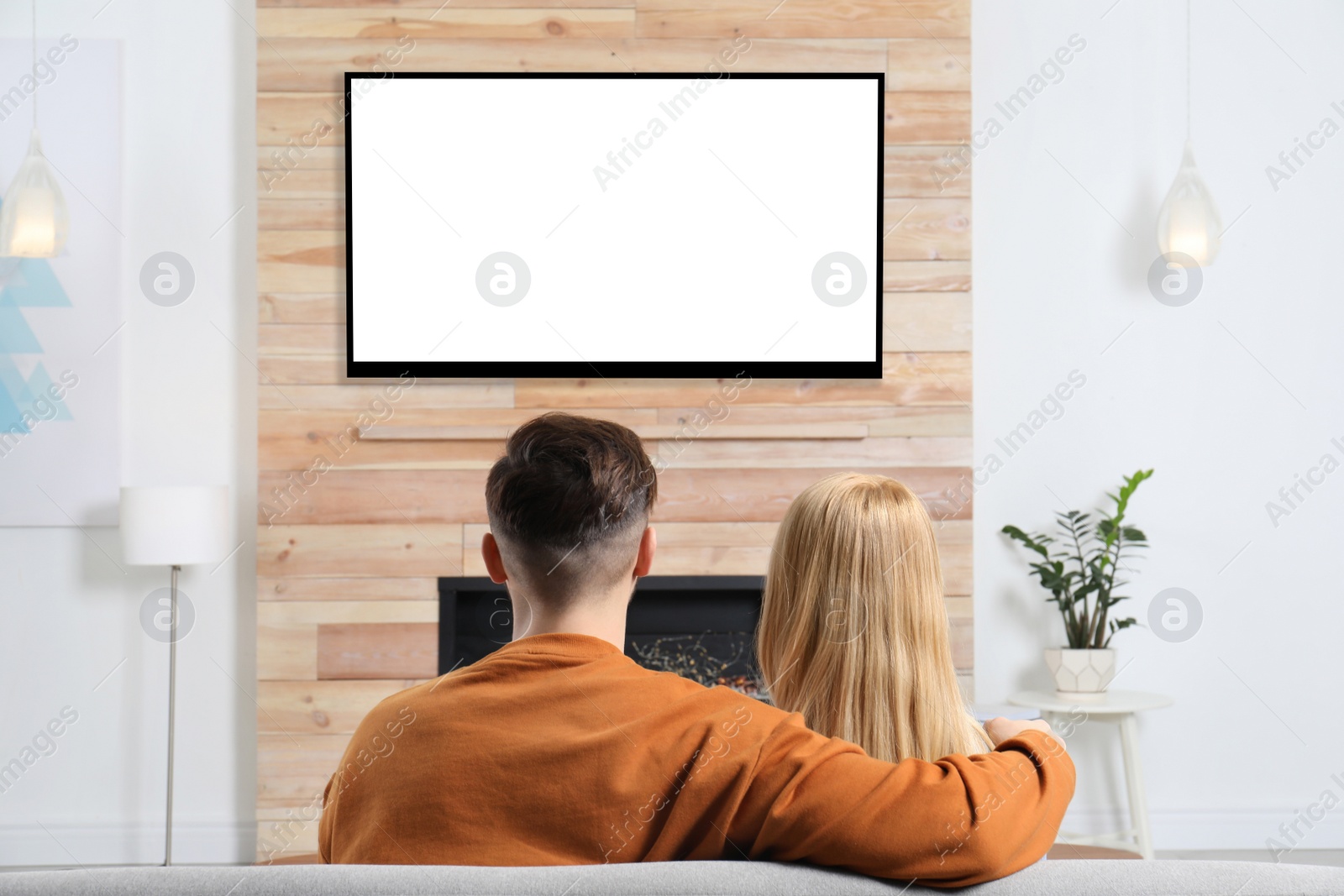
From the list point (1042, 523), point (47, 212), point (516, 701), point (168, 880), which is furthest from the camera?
point (1042, 523)

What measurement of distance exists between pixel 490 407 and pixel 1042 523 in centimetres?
176

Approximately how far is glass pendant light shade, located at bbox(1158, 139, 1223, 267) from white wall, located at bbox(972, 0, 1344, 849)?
136mm

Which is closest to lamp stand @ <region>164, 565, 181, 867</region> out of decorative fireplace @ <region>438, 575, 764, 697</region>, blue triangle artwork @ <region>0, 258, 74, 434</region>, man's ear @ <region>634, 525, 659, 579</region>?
blue triangle artwork @ <region>0, 258, 74, 434</region>

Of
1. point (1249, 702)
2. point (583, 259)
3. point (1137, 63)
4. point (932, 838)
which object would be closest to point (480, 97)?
point (583, 259)

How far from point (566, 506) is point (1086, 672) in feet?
7.59

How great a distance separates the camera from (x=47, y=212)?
2.94 metres

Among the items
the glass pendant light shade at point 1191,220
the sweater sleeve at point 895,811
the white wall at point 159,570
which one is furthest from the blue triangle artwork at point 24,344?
the glass pendant light shade at point 1191,220

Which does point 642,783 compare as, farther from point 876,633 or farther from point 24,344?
point 24,344

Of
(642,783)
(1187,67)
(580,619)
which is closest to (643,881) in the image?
(642,783)

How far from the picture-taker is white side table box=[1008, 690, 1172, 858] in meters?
2.81

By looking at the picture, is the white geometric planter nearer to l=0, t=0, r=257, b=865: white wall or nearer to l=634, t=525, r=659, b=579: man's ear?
l=634, t=525, r=659, b=579: man's ear

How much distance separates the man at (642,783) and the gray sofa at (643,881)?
0.09 ft

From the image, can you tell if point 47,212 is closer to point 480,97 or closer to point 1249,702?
point 480,97

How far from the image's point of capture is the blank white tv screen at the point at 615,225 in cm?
300
